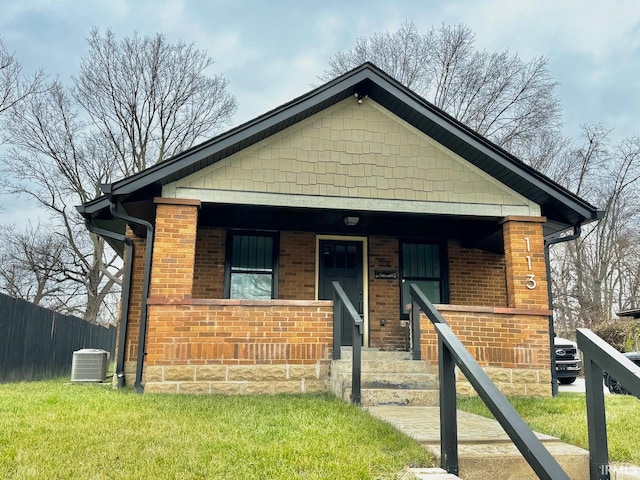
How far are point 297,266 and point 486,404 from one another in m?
7.13

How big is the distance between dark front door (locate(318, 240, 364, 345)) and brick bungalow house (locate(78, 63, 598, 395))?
27 mm

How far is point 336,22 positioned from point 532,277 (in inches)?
967

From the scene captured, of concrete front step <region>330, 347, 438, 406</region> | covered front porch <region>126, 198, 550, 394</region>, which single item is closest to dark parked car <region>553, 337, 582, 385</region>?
covered front porch <region>126, 198, 550, 394</region>

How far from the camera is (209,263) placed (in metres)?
10.1

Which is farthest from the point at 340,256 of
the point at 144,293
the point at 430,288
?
the point at 144,293

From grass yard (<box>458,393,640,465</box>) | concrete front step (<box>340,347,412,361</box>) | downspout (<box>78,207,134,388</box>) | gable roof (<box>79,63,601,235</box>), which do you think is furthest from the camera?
downspout (<box>78,207,134,388</box>)

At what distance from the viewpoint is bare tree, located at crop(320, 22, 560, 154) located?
25.2 metres

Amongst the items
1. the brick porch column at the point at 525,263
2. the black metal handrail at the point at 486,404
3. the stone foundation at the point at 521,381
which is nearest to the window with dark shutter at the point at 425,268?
the brick porch column at the point at 525,263

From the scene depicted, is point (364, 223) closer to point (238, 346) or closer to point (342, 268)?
point (342, 268)

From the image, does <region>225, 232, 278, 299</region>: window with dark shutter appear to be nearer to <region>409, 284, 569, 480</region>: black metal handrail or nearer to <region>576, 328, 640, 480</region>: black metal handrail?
<region>409, 284, 569, 480</region>: black metal handrail

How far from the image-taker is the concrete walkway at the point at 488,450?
378 cm

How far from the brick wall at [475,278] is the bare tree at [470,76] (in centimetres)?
1559

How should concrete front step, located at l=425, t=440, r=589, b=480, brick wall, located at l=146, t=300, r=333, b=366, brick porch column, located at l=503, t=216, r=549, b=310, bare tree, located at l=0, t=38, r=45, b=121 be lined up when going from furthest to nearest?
bare tree, located at l=0, t=38, r=45, b=121, brick porch column, located at l=503, t=216, r=549, b=310, brick wall, located at l=146, t=300, r=333, b=366, concrete front step, located at l=425, t=440, r=589, b=480

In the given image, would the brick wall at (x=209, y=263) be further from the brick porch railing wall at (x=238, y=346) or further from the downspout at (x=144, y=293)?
the brick porch railing wall at (x=238, y=346)
